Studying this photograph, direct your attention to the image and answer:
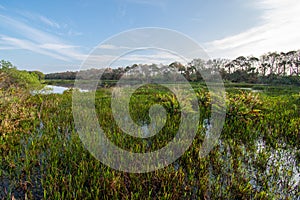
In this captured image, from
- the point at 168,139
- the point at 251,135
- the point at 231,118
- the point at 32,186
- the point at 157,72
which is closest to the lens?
the point at 32,186

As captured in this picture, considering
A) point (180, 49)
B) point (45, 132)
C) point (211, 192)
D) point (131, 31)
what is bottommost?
point (211, 192)

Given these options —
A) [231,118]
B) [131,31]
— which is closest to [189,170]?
[131,31]

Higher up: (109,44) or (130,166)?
(109,44)

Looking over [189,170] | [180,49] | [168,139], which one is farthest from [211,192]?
[180,49]

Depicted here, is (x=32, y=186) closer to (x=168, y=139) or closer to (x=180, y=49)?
(x=168, y=139)

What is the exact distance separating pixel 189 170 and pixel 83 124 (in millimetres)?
3569

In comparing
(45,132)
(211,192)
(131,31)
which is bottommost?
(211,192)

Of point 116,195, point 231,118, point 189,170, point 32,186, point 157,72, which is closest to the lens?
point 116,195

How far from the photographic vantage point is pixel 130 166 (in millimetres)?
2793

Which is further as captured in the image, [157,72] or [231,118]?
[157,72]

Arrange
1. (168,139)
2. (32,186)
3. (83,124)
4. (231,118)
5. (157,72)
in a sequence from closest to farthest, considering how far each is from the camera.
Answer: (32,186), (168,139), (83,124), (231,118), (157,72)

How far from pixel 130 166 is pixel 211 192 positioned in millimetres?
1252

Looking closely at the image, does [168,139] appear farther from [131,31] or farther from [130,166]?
[131,31]

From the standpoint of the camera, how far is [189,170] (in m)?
2.70
